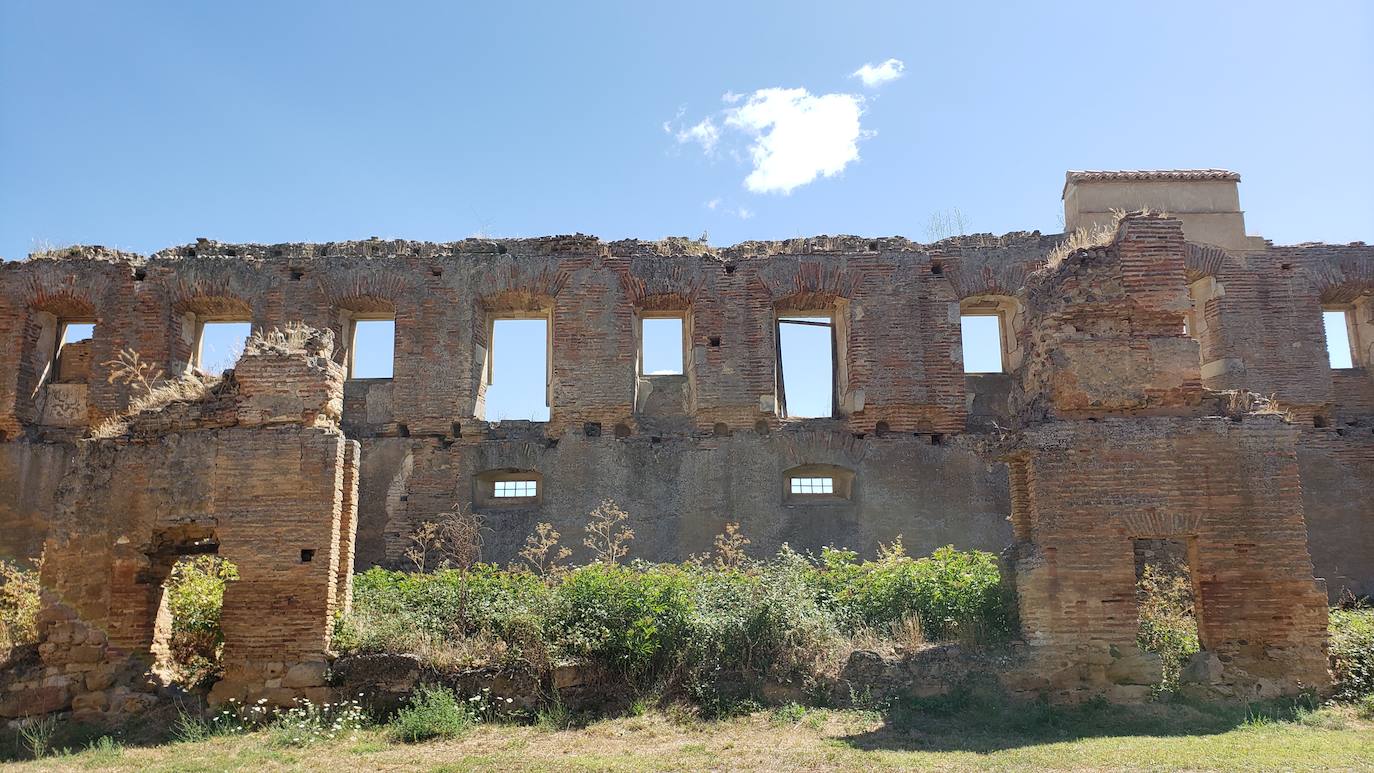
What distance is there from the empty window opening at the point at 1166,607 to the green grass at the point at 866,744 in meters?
0.62

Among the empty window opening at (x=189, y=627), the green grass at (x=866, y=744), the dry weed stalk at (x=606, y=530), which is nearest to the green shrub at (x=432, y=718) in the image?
the green grass at (x=866, y=744)

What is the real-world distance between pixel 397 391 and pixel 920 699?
1028cm

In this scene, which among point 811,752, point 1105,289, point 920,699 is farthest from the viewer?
point 1105,289

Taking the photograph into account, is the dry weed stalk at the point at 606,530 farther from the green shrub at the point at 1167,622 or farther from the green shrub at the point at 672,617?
the green shrub at the point at 1167,622

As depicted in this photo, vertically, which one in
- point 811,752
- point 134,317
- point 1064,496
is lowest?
point 811,752

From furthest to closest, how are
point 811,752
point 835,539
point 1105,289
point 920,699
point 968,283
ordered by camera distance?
→ point 968,283 < point 835,539 < point 1105,289 < point 920,699 < point 811,752

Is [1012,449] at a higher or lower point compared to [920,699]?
higher

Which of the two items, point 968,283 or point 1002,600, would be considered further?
point 968,283

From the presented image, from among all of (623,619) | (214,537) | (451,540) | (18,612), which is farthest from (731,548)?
(18,612)

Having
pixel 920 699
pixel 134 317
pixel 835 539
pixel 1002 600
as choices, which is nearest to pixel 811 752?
pixel 920 699

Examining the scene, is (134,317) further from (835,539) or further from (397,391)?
(835,539)

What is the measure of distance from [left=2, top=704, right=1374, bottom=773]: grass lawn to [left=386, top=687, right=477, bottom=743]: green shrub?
0.15m

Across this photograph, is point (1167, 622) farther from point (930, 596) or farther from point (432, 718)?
point (432, 718)

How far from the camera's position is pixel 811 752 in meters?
8.09
